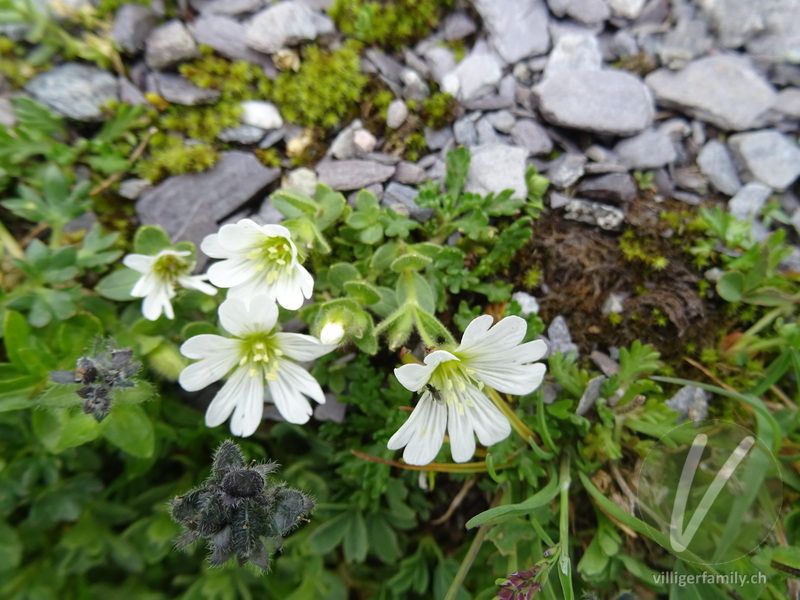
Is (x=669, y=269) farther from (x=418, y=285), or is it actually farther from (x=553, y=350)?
(x=418, y=285)

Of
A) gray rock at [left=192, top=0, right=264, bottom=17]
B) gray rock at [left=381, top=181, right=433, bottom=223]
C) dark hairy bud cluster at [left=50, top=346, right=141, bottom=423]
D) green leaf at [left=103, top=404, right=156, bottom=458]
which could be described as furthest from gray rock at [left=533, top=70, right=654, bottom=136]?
green leaf at [left=103, top=404, right=156, bottom=458]

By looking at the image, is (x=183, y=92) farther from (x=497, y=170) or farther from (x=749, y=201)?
(x=749, y=201)

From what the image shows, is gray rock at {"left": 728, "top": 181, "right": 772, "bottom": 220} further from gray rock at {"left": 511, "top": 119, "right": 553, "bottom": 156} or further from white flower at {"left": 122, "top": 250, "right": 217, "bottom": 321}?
white flower at {"left": 122, "top": 250, "right": 217, "bottom": 321}

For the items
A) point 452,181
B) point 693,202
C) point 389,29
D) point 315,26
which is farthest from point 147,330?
point 693,202

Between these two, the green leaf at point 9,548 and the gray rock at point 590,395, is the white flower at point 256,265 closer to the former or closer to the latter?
the gray rock at point 590,395

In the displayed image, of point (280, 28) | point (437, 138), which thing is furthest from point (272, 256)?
point (280, 28)

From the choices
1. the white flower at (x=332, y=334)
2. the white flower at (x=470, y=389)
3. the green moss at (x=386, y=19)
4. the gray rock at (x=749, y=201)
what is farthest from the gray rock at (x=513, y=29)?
the white flower at (x=332, y=334)
